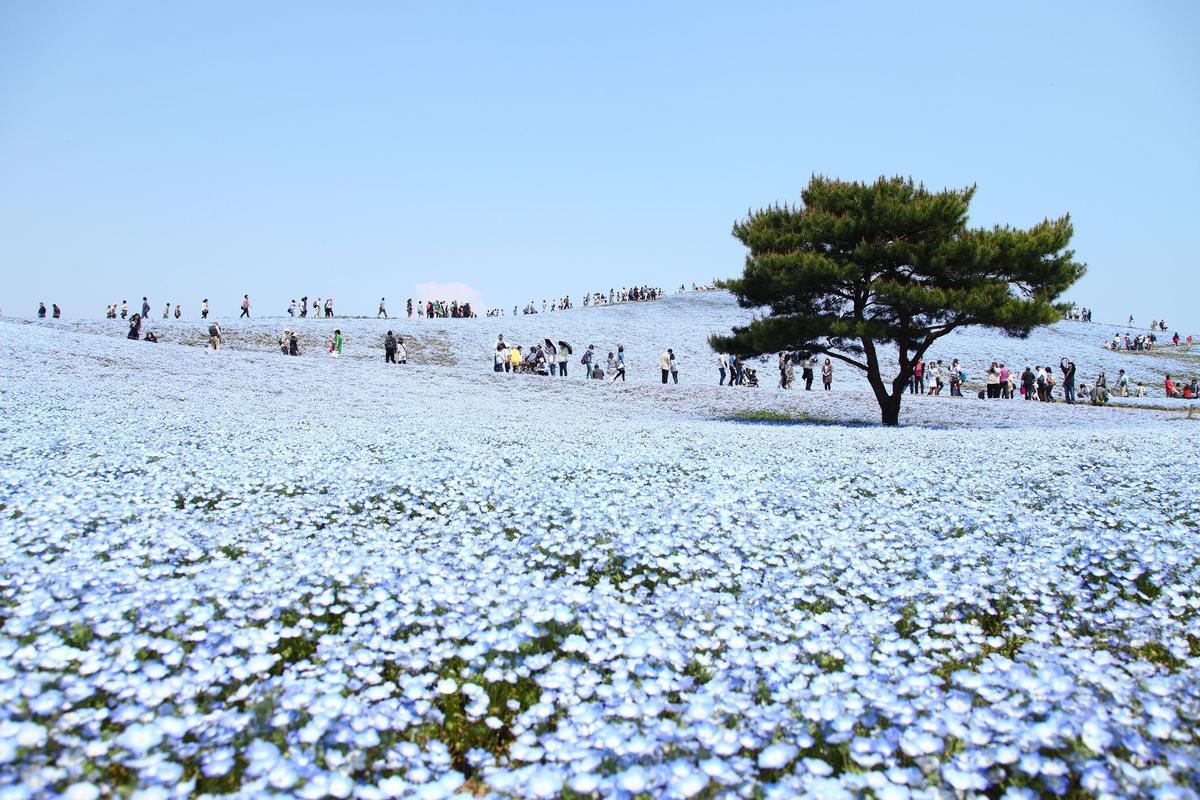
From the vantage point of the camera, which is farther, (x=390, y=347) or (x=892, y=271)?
(x=390, y=347)

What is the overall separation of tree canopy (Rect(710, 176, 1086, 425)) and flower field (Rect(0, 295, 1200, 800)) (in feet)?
30.8

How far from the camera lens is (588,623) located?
4.11 meters

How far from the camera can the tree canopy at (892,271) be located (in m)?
19.5

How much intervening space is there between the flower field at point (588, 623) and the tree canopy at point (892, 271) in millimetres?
9393

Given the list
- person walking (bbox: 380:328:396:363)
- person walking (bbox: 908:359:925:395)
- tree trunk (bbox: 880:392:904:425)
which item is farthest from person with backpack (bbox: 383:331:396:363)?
person walking (bbox: 908:359:925:395)

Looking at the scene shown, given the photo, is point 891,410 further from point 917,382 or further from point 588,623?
point 588,623

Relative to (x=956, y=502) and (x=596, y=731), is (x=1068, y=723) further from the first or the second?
(x=956, y=502)

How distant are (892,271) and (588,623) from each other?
19.2 m

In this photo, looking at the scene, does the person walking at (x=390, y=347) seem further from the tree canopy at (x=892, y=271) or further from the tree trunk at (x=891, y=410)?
the tree trunk at (x=891, y=410)

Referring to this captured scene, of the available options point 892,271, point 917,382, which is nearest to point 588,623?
point 892,271

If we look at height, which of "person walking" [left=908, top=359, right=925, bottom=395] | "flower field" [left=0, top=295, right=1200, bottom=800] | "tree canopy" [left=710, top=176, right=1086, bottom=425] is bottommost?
"flower field" [left=0, top=295, right=1200, bottom=800]

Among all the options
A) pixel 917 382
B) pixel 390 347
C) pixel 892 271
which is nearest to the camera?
pixel 892 271

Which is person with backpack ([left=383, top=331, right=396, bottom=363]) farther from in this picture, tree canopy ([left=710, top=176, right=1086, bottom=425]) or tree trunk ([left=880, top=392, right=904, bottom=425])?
tree trunk ([left=880, top=392, right=904, bottom=425])

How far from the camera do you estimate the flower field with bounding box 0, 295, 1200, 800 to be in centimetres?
271
